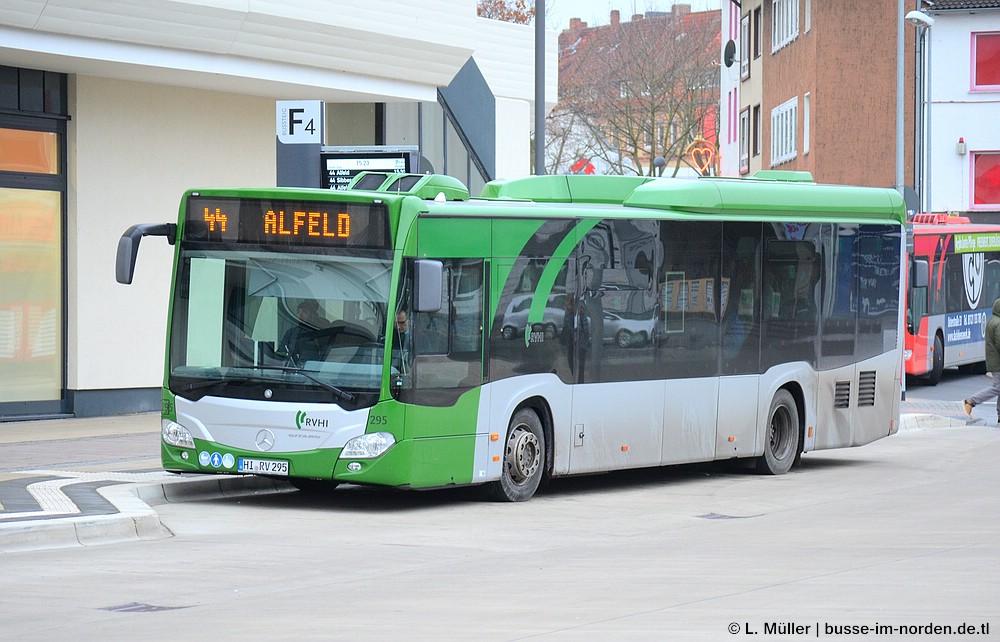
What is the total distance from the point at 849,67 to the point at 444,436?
131 ft

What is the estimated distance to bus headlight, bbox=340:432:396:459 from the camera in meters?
13.5

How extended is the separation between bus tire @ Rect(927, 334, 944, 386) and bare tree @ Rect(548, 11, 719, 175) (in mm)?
33255

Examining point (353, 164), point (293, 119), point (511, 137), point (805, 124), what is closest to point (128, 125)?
point (293, 119)

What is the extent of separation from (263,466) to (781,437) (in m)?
6.73

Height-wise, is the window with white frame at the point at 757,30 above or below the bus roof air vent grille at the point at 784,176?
above

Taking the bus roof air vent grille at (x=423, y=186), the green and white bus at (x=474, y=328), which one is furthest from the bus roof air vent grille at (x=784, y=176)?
the bus roof air vent grille at (x=423, y=186)

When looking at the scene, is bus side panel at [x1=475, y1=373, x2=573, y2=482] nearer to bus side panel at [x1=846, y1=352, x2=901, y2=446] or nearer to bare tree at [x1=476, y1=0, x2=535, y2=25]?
bus side panel at [x1=846, y1=352, x2=901, y2=446]

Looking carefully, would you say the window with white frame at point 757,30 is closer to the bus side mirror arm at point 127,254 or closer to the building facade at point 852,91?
the building facade at point 852,91

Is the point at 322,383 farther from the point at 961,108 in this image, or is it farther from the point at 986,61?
the point at 986,61

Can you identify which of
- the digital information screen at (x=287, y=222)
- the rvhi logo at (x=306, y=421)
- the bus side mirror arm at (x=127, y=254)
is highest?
the digital information screen at (x=287, y=222)

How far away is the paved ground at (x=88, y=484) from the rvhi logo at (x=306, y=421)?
1.32m

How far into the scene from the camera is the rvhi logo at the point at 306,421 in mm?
13570

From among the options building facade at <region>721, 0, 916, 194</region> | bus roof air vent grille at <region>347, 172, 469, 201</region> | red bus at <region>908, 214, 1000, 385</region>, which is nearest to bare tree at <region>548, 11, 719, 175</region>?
building facade at <region>721, 0, 916, 194</region>

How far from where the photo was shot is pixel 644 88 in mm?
70938
